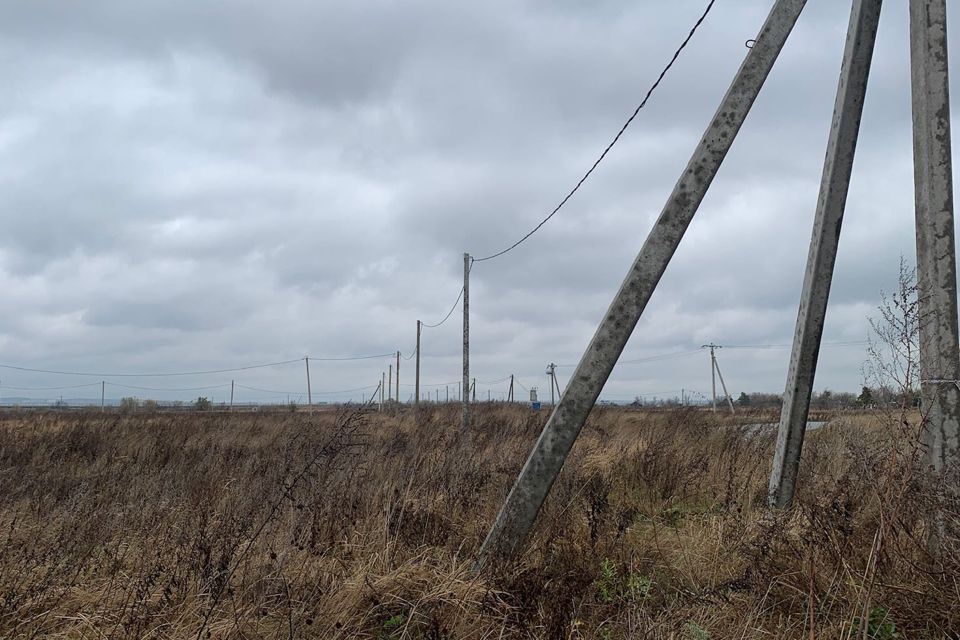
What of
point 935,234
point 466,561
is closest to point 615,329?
point 466,561

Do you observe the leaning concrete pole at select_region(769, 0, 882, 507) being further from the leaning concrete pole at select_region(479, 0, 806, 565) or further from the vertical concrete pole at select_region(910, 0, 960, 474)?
the leaning concrete pole at select_region(479, 0, 806, 565)

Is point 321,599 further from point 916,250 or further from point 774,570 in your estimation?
point 916,250

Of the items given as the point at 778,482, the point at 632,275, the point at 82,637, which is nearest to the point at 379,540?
the point at 82,637

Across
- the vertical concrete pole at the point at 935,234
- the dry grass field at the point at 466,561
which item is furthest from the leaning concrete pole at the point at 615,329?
the vertical concrete pole at the point at 935,234

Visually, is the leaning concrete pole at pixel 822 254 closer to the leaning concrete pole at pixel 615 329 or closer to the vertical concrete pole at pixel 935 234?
the vertical concrete pole at pixel 935 234

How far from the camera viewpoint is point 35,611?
10.1 ft

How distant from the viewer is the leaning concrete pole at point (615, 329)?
12.5 feet

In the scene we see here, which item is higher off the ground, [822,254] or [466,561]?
[822,254]

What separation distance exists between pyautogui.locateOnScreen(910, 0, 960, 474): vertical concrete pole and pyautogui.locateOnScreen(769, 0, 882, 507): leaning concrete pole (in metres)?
0.53

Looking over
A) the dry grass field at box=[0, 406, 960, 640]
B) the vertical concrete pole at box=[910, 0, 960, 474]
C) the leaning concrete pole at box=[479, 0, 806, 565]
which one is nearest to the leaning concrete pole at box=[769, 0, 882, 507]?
the dry grass field at box=[0, 406, 960, 640]

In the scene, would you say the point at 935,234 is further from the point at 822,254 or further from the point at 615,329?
the point at 615,329

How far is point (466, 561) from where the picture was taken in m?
3.77

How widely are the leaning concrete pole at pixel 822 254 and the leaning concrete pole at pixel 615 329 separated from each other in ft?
3.56

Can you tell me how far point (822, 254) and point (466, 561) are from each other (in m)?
3.38
